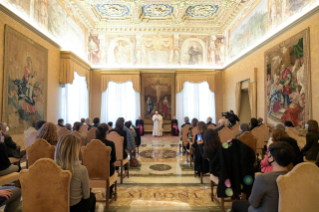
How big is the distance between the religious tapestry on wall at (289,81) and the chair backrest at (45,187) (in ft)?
23.5

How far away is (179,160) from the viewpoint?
751 centimetres

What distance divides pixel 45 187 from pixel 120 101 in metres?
13.8

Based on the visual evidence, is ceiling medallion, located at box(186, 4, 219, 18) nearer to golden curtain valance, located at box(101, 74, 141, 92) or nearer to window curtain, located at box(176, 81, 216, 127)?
window curtain, located at box(176, 81, 216, 127)

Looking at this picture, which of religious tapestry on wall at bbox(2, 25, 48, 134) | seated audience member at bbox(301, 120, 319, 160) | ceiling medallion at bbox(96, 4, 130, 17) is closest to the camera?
seated audience member at bbox(301, 120, 319, 160)

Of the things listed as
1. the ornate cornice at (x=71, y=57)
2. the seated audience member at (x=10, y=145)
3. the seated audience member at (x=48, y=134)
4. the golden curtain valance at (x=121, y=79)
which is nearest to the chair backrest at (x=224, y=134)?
the seated audience member at (x=48, y=134)

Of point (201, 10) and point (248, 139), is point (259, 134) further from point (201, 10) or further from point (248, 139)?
point (201, 10)

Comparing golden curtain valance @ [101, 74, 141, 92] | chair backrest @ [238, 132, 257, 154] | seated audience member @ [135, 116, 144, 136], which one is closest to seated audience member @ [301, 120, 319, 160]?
chair backrest @ [238, 132, 257, 154]

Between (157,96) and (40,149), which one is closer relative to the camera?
(40,149)

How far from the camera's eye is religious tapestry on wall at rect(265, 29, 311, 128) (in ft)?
22.3

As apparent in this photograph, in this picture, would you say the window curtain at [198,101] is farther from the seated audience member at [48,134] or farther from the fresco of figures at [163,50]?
the seated audience member at [48,134]

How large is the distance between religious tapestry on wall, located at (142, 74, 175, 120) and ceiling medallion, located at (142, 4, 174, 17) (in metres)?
4.24

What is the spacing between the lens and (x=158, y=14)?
44.1ft

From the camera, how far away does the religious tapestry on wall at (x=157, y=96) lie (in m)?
15.7

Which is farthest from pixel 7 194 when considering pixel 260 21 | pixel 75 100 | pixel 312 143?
pixel 260 21
